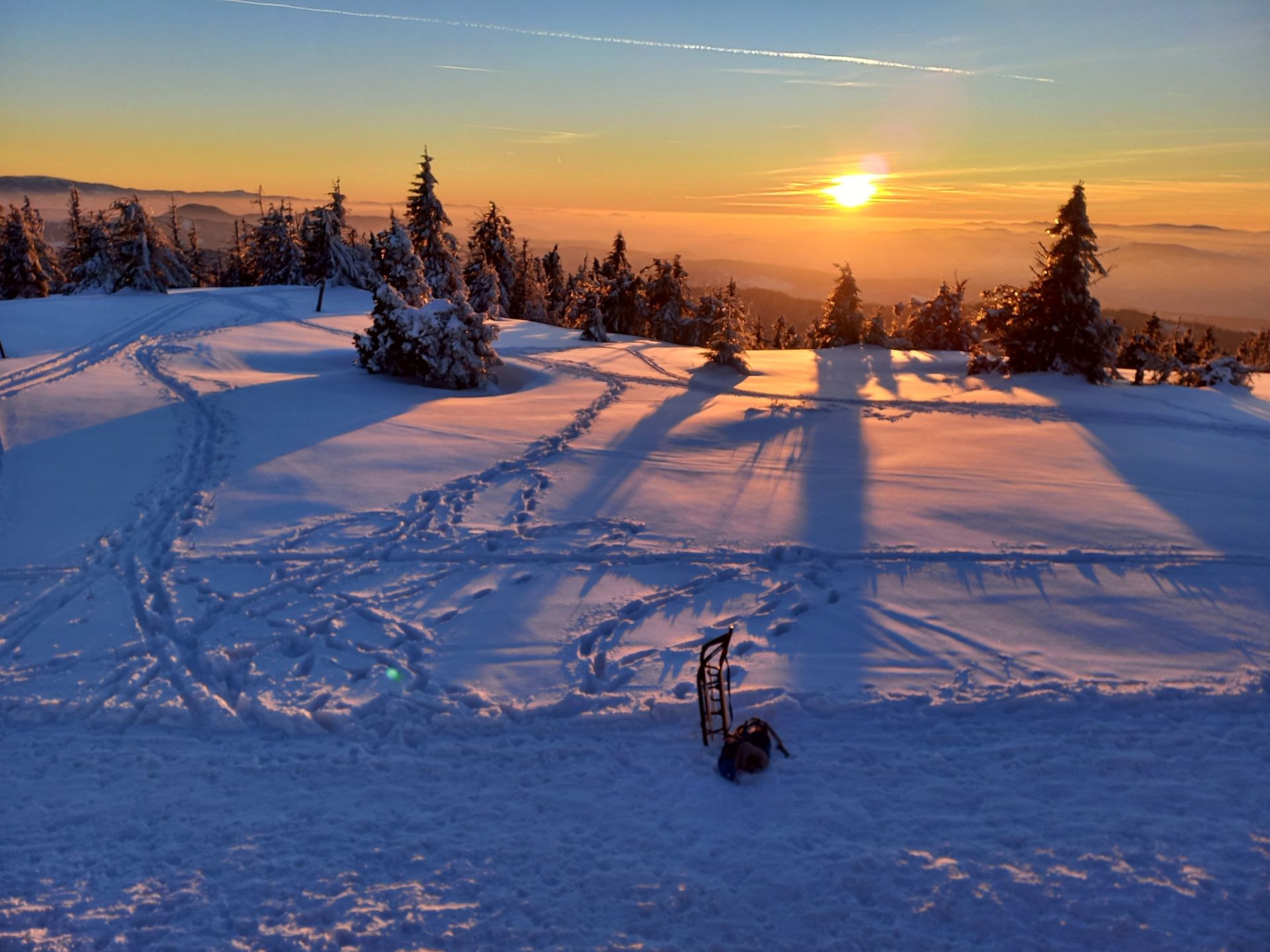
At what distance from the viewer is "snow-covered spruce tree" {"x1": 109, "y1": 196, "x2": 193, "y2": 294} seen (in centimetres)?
4481

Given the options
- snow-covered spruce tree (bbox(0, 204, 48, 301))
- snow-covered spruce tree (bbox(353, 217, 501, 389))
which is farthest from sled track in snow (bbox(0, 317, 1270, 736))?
snow-covered spruce tree (bbox(0, 204, 48, 301))

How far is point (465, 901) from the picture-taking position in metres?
5.55

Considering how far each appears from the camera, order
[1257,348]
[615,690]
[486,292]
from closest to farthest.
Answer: [615,690] → [486,292] → [1257,348]

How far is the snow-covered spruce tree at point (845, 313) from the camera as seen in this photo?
1578 inches

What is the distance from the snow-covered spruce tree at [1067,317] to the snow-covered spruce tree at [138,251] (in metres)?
45.3

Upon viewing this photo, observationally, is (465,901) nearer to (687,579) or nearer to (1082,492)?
(687,579)

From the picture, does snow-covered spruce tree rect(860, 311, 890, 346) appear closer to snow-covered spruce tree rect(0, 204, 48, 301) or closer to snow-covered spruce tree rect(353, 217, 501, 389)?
snow-covered spruce tree rect(353, 217, 501, 389)

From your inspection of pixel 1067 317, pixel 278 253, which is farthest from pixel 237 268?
pixel 1067 317

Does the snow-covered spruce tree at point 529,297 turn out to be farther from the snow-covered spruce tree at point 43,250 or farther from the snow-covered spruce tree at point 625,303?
the snow-covered spruce tree at point 43,250

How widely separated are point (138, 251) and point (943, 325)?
147 ft

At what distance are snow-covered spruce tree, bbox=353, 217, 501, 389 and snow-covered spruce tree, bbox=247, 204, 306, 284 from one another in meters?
36.1

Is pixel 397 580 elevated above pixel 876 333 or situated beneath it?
situated beneath

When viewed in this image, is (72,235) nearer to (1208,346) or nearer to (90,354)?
(90,354)

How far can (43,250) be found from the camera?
59.1 m
